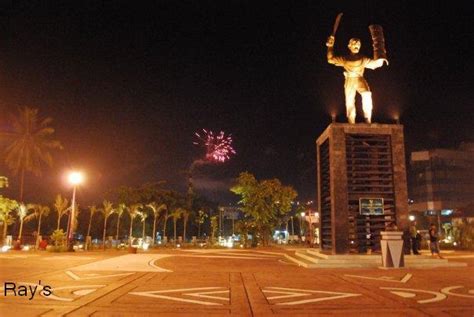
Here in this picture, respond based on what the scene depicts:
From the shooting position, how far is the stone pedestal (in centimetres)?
1716

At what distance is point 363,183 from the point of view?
17.9 m

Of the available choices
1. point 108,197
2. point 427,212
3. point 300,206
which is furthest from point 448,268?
point 427,212

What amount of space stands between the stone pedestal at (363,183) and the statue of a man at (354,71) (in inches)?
34.9

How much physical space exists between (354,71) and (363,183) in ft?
15.6

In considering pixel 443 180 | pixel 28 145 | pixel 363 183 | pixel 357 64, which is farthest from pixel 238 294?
pixel 443 180

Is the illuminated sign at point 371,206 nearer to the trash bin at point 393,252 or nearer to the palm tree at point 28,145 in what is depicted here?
the trash bin at point 393,252

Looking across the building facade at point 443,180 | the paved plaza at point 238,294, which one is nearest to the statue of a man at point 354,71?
the paved plaza at point 238,294

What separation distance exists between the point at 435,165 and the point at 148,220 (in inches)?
2918

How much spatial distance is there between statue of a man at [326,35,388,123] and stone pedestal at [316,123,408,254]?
0.89 metres

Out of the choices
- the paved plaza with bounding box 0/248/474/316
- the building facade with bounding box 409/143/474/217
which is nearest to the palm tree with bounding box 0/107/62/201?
the paved plaza with bounding box 0/248/474/316

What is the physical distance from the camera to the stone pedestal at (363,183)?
1716 cm

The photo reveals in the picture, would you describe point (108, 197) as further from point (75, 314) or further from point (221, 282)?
point (75, 314)

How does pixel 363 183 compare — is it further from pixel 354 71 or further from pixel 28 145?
pixel 28 145

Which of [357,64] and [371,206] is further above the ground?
[357,64]
